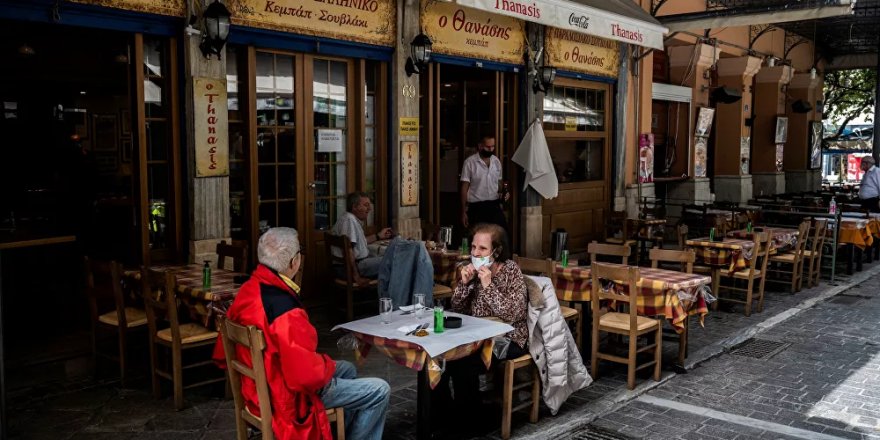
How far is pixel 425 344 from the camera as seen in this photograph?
4359 mm

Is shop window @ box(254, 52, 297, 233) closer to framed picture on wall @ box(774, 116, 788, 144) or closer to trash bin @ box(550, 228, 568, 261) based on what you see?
trash bin @ box(550, 228, 568, 261)

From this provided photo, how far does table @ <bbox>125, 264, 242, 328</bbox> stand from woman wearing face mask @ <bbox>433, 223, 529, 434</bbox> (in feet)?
5.49

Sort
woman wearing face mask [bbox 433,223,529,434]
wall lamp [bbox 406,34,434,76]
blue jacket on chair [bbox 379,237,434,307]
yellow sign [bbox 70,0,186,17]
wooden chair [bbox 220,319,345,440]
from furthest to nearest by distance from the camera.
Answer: wall lamp [bbox 406,34,434,76] → blue jacket on chair [bbox 379,237,434,307] → yellow sign [bbox 70,0,186,17] → woman wearing face mask [bbox 433,223,529,434] → wooden chair [bbox 220,319,345,440]

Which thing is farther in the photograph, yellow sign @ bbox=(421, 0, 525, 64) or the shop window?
yellow sign @ bbox=(421, 0, 525, 64)

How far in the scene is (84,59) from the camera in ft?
43.8

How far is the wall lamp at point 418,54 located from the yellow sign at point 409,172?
90 cm

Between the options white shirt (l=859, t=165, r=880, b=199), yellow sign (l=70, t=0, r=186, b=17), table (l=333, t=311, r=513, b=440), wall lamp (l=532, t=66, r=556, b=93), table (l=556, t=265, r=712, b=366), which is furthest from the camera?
white shirt (l=859, t=165, r=880, b=199)

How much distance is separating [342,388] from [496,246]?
1.59m

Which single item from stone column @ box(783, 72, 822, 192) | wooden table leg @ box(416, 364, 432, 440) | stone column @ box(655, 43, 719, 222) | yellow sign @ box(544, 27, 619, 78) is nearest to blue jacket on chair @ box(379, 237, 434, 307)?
wooden table leg @ box(416, 364, 432, 440)

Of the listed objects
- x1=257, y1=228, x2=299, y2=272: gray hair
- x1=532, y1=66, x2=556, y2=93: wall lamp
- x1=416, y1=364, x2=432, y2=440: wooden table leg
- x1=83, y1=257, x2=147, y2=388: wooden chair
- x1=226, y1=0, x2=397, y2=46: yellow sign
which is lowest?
x1=416, y1=364, x2=432, y2=440: wooden table leg

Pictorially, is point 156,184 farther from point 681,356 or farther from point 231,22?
point 681,356

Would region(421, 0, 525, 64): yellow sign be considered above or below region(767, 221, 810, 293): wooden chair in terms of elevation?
above

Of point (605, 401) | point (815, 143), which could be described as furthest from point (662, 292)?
point (815, 143)

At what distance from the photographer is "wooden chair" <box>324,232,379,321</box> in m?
7.66
